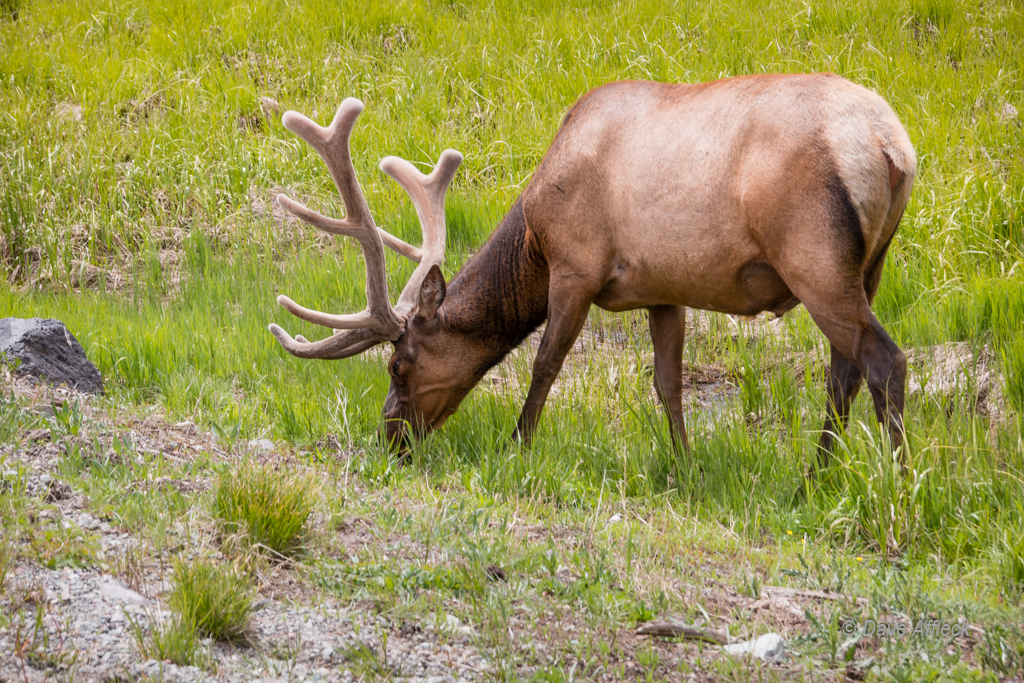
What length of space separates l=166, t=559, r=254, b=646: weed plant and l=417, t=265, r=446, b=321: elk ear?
271 centimetres

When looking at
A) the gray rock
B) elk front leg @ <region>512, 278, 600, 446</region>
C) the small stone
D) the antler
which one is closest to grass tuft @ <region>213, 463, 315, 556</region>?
the small stone

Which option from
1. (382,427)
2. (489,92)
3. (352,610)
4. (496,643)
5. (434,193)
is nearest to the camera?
(496,643)

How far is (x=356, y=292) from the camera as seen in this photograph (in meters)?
6.91

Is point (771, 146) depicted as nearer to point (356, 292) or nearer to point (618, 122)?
point (618, 122)

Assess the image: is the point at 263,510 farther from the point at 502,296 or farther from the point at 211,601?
the point at 502,296

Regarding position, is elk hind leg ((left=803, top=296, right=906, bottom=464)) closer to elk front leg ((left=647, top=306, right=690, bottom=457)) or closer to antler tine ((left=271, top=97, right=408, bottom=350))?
elk front leg ((left=647, top=306, right=690, bottom=457))

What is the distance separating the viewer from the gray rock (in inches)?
188

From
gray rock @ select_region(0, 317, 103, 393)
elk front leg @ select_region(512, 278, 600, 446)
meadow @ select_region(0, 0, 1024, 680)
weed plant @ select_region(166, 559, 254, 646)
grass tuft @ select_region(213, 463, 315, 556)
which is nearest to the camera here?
weed plant @ select_region(166, 559, 254, 646)

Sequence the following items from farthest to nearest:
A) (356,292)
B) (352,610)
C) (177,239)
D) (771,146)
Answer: (177,239) → (356,292) → (771,146) → (352,610)

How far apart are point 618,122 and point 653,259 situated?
2.51ft

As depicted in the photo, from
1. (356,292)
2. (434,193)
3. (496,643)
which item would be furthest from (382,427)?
(496,643)

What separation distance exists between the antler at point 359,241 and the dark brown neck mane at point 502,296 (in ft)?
1.07

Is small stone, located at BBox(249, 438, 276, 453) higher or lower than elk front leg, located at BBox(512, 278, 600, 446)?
lower

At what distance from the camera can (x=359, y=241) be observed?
530 cm
